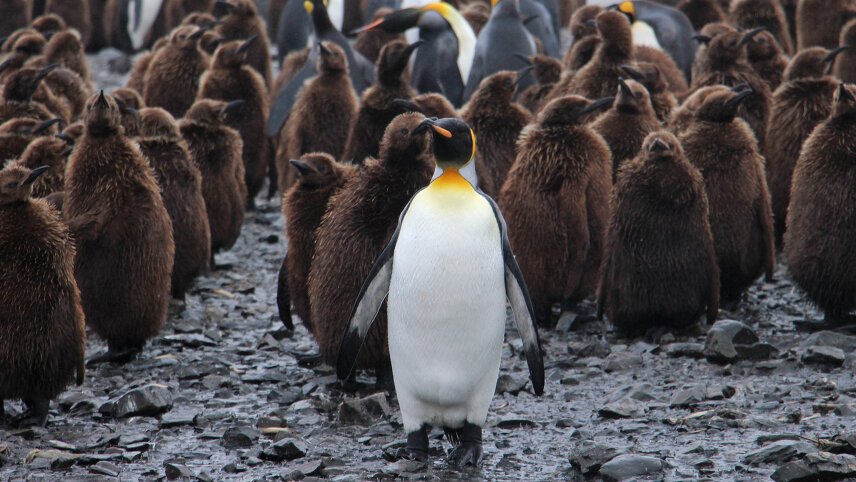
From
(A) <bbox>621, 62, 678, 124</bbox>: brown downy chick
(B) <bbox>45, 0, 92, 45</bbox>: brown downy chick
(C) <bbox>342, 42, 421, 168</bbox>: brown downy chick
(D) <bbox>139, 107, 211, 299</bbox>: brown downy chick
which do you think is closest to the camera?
(D) <bbox>139, 107, 211, 299</bbox>: brown downy chick

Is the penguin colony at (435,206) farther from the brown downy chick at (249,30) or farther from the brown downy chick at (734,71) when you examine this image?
the brown downy chick at (249,30)

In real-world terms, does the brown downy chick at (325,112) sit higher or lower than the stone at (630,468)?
higher

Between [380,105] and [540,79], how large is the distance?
8.96 feet

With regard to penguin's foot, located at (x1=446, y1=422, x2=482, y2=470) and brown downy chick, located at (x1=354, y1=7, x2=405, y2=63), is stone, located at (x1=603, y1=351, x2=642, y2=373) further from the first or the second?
brown downy chick, located at (x1=354, y1=7, x2=405, y2=63)

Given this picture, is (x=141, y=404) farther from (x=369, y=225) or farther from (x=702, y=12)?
→ (x=702, y=12)

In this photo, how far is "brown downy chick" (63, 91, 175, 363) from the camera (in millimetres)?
5664

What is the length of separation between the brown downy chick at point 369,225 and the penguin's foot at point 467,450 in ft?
2.84

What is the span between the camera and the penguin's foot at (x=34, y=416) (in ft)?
16.0

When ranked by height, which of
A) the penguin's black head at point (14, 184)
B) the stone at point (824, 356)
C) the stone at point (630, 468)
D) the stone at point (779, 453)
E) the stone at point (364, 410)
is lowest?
the stone at point (364, 410)

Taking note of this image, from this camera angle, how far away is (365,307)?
4.63 meters

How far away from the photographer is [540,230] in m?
6.27

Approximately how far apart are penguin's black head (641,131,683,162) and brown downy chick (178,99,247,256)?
2.75m

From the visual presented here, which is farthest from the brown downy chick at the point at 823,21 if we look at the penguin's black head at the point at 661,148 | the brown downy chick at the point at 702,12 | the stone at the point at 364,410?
the stone at the point at 364,410

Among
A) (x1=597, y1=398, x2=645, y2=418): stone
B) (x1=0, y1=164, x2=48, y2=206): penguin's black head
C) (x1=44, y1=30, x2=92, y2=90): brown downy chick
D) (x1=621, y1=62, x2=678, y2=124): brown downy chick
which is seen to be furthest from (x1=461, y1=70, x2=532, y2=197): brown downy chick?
(x1=44, y1=30, x2=92, y2=90): brown downy chick
